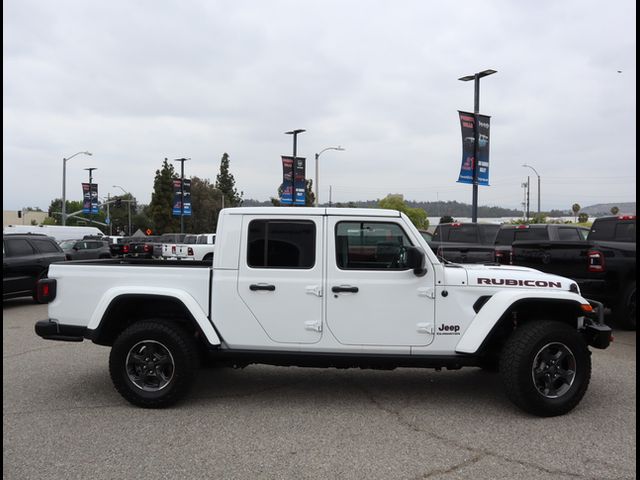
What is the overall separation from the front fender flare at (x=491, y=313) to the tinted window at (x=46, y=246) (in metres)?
11.6

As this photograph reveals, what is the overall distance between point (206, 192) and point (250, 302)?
76.7 metres

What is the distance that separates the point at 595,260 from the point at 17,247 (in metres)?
12.0

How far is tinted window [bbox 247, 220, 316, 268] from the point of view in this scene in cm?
517

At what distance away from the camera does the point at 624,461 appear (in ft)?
13.2

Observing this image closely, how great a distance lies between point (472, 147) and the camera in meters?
18.7

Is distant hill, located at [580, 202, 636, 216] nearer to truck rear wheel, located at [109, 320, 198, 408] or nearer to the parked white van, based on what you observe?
truck rear wheel, located at [109, 320, 198, 408]

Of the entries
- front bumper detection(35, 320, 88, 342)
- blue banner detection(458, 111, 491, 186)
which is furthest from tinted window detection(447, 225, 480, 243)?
front bumper detection(35, 320, 88, 342)

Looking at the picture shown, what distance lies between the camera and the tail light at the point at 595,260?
8656mm

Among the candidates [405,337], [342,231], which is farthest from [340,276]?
[405,337]

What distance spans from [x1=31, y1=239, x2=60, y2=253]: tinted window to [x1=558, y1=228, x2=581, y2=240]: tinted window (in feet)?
40.4

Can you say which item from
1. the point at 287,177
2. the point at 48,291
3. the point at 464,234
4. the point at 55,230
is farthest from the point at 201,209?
the point at 48,291

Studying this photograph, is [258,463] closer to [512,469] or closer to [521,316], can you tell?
[512,469]

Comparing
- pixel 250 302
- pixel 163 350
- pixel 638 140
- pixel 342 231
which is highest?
pixel 638 140

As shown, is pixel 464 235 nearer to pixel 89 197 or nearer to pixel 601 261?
pixel 601 261
